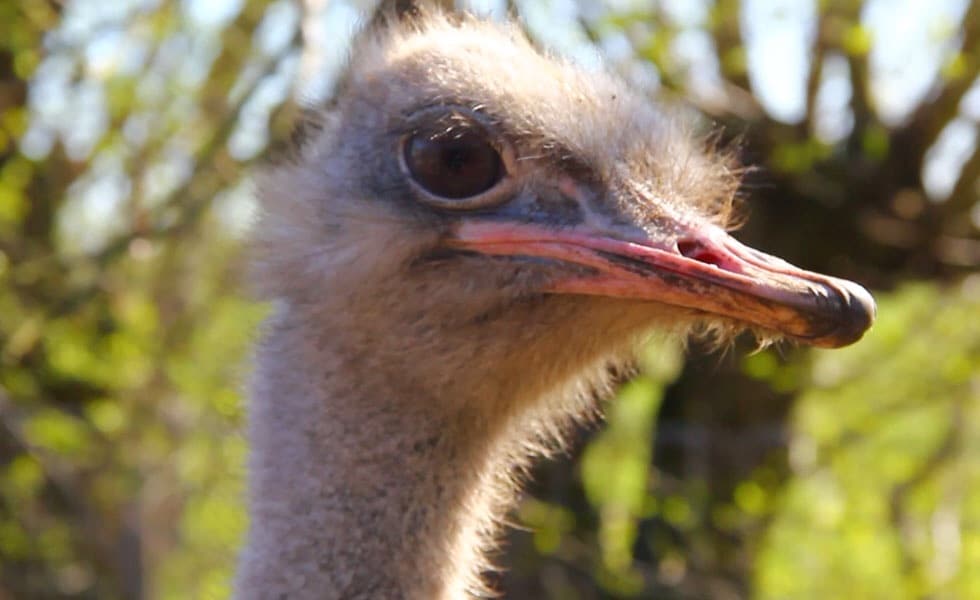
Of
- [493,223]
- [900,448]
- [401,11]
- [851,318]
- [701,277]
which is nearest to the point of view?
[851,318]

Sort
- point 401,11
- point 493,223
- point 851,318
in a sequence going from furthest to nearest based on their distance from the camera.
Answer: point 401,11 < point 493,223 < point 851,318

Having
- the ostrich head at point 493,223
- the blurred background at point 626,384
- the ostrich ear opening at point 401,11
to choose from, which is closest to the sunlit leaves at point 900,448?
the blurred background at point 626,384

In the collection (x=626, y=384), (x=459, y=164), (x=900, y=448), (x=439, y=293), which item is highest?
(x=459, y=164)

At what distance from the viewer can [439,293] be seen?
7.16 feet

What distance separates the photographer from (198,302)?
5703mm

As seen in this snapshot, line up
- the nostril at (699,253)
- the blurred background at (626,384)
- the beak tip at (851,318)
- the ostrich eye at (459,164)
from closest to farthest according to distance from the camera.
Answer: the beak tip at (851,318) → the nostril at (699,253) → the ostrich eye at (459,164) → the blurred background at (626,384)

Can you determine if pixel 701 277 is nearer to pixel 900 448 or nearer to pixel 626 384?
pixel 626 384

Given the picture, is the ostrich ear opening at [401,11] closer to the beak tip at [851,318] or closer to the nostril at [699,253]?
the nostril at [699,253]

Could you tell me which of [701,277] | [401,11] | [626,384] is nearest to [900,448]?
[626,384]

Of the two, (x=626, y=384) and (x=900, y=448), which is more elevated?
(x=626, y=384)

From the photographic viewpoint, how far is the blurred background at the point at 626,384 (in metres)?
4.25

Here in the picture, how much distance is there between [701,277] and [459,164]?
0.44 m

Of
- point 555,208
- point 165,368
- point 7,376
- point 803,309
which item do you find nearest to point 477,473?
Answer: point 555,208

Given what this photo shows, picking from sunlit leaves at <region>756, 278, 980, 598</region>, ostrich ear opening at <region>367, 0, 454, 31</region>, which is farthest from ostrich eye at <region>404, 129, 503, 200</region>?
sunlit leaves at <region>756, 278, 980, 598</region>
